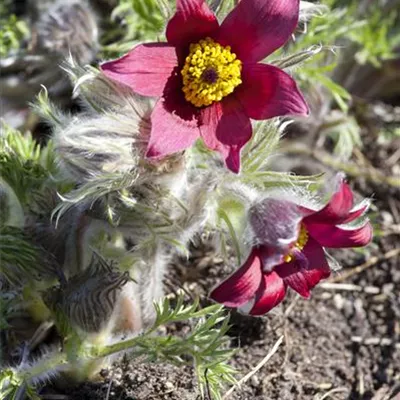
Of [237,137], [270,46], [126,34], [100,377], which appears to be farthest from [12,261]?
[126,34]

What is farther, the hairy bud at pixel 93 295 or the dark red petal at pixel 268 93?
the hairy bud at pixel 93 295

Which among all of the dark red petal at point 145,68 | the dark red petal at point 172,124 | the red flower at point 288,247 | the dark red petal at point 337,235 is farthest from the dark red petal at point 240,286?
the dark red petal at point 145,68

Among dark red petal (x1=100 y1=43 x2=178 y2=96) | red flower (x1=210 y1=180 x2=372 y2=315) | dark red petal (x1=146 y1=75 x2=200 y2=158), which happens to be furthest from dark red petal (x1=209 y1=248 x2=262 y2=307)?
dark red petal (x1=100 y1=43 x2=178 y2=96)

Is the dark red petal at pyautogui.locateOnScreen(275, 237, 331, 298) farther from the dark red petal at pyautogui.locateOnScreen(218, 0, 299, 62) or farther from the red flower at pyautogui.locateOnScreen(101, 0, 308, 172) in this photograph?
the dark red petal at pyautogui.locateOnScreen(218, 0, 299, 62)

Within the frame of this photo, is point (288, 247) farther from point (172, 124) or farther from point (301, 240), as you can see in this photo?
point (172, 124)

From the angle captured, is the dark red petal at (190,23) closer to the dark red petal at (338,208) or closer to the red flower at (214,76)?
the red flower at (214,76)
